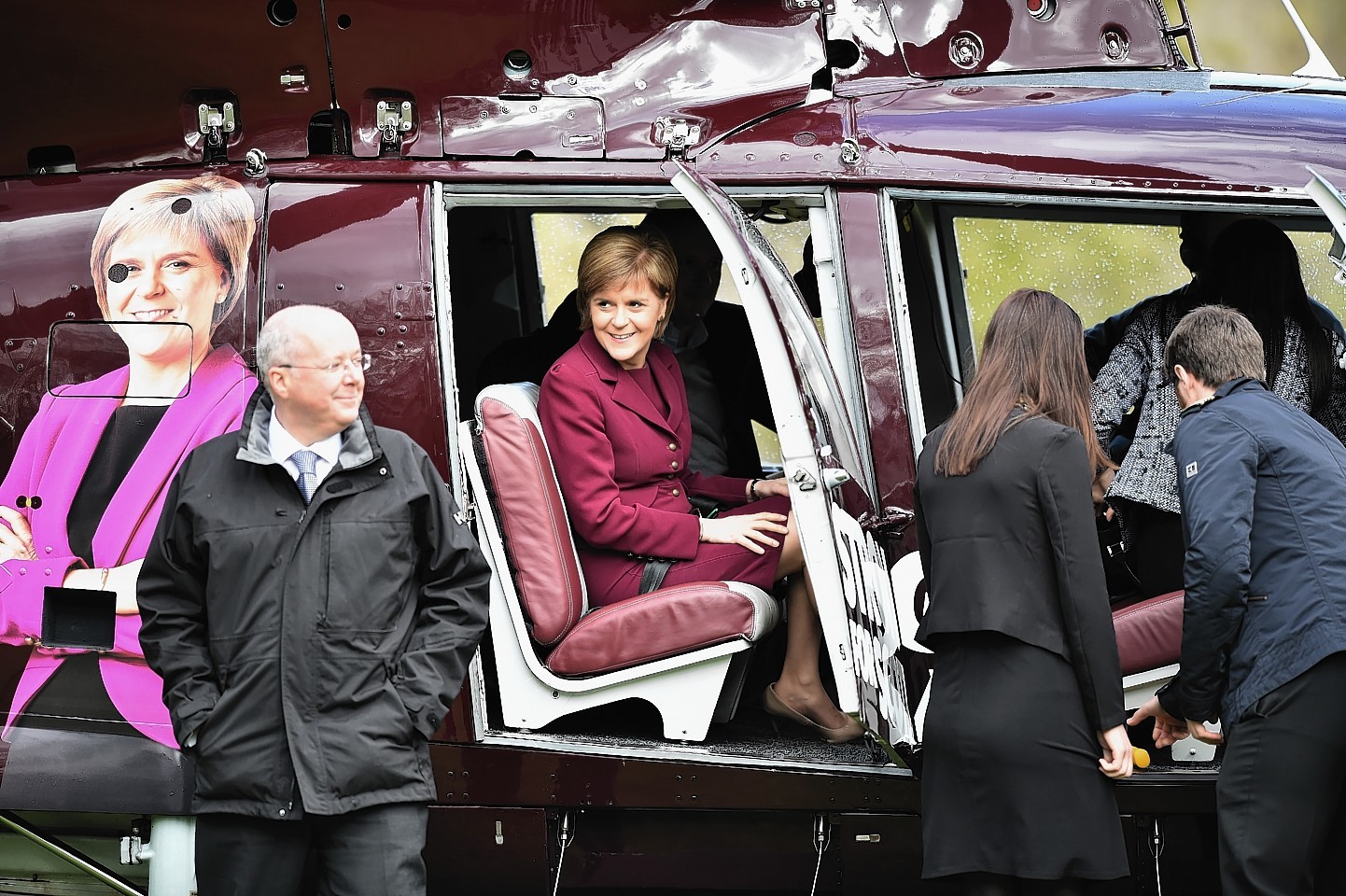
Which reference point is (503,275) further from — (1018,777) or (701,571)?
(1018,777)

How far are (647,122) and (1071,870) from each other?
2211 millimetres

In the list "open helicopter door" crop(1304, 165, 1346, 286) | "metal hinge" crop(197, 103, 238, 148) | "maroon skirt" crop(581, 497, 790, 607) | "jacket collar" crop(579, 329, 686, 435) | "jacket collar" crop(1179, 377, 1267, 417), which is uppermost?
"metal hinge" crop(197, 103, 238, 148)

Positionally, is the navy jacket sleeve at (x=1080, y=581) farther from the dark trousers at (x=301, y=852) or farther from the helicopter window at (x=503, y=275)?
the helicopter window at (x=503, y=275)

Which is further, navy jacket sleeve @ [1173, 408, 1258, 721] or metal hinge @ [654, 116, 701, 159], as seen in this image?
metal hinge @ [654, 116, 701, 159]

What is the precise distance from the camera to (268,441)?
9.46 feet

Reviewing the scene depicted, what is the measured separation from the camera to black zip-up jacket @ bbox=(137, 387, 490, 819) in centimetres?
271

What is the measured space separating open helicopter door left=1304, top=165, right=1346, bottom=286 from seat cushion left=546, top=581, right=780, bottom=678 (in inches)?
64.6

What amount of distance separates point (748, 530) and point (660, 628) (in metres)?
0.42

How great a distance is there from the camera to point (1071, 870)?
2.87 metres

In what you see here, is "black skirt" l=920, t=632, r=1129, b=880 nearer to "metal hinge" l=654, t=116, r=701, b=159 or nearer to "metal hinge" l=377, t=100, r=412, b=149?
"metal hinge" l=654, t=116, r=701, b=159

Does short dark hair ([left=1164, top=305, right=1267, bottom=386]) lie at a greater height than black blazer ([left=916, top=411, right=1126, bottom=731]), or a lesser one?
greater

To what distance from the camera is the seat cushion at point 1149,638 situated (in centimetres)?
365

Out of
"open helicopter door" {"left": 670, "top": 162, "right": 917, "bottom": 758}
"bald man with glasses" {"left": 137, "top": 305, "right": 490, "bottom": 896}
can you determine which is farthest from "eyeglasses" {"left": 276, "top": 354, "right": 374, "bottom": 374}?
"open helicopter door" {"left": 670, "top": 162, "right": 917, "bottom": 758}

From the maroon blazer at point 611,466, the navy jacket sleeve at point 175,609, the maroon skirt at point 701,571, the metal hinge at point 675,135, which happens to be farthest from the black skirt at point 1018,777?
the metal hinge at point 675,135
